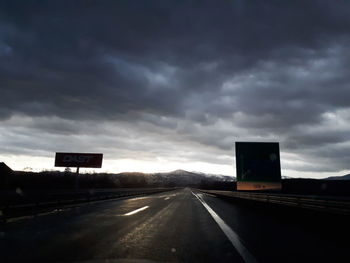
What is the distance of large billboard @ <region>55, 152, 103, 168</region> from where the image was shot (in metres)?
70.2

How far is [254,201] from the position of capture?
19750 mm

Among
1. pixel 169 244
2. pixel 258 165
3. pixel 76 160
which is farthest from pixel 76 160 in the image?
pixel 169 244

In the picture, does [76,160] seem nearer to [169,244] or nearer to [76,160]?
[76,160]

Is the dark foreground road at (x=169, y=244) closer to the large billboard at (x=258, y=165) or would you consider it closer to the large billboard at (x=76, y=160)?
the large billboard at (x=258, y=165)

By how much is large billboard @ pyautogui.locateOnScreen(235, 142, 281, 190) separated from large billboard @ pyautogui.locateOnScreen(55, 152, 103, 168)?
56472 millimetres

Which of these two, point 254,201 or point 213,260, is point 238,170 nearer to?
point 254,201

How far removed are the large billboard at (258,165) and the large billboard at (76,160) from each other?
185ft

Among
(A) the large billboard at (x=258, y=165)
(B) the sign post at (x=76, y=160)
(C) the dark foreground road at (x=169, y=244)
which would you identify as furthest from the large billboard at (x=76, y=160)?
(C) the dark foreground road at (x=169, y=244)

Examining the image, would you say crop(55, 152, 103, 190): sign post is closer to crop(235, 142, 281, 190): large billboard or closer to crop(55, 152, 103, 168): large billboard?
crop(55, 152, 103, 168): large billboard

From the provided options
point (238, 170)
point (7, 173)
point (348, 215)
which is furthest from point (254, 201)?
point (7, 173)

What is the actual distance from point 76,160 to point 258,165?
60438 millimetres

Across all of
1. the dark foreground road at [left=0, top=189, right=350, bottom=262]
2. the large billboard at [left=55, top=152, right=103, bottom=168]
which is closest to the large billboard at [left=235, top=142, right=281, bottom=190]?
A: the dark foreground road at [left=0, top=189, right=350, bottom=262]

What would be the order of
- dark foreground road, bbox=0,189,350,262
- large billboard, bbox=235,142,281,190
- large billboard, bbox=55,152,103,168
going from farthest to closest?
large billboard, bbox=55,152,103,168 → large billboard, bbox=235,142,281,190 → dark foreground road, bbox=0,189,350,262

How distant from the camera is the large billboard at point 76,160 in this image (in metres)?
70.2
